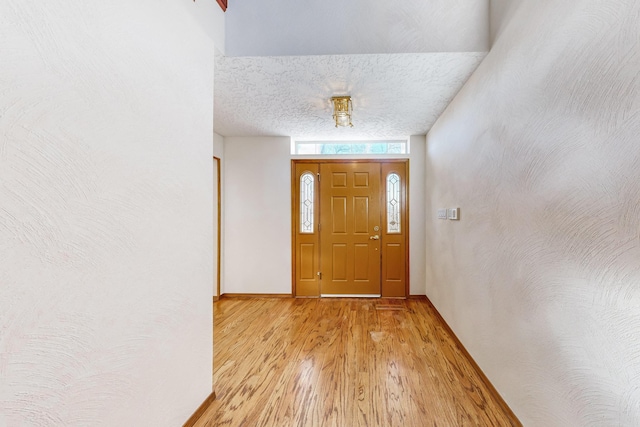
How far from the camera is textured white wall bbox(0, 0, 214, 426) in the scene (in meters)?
0.89

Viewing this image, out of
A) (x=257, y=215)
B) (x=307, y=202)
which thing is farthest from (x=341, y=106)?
(x=257, y=215)

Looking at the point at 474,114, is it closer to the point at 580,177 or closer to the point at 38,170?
the point at 580,177

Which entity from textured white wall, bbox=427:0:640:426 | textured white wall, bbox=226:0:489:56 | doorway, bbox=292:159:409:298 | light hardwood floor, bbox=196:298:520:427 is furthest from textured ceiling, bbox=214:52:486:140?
light hardwood floor, bbox=196:298:520:427

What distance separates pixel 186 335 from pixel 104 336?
23.1 inches

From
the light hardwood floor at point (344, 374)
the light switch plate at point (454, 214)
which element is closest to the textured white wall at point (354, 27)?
the light switch plate at point (454, 214)

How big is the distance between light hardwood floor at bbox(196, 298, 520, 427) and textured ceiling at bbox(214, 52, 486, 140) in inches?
88.6

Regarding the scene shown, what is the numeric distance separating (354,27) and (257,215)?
2.93 m

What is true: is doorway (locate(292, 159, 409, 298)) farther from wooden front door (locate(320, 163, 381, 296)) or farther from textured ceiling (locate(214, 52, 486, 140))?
textured ceiling (locate(214, 52, 486, 140))

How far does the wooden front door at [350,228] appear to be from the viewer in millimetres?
4488

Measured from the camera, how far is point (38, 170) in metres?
0.94

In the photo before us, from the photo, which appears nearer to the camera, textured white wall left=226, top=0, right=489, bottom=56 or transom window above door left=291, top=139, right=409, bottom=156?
textured white wall left=226, top=0, right=489, bottom=56

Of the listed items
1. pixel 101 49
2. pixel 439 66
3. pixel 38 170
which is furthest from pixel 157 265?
pixel 439 66

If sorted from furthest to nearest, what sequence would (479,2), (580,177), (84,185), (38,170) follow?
(479,2) < (580,177) < (84,185) < (38,170)

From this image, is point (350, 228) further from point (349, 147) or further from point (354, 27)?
point (354, 27)
